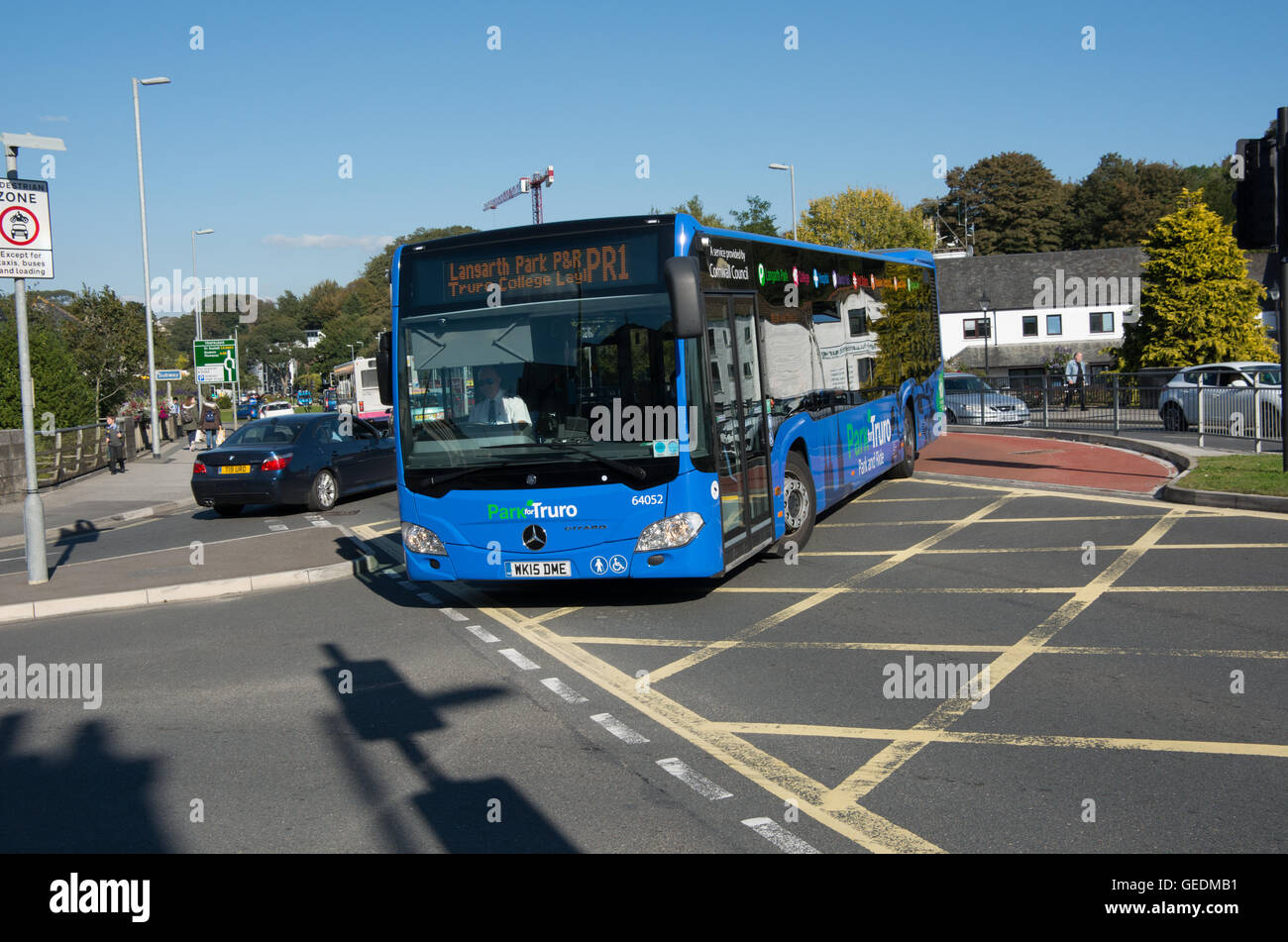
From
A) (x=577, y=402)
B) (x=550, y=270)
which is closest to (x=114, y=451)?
(x=550, y=270)

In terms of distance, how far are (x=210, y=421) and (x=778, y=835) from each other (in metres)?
34.0

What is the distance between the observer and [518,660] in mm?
7965

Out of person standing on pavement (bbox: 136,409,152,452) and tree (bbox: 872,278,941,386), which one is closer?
tree (bbox: 872,278,941,386)

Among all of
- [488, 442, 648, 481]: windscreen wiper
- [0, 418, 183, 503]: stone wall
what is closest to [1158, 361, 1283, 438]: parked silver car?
[488, 442, 648, 481]: windscreen wiper

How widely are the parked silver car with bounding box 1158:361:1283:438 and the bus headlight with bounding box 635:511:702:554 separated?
45.6 feet

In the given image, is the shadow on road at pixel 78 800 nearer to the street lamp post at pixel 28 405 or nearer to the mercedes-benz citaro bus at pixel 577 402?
the mercedes-benz citaro bus at pixel 577 402

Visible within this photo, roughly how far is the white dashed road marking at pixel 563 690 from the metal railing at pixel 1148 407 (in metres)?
15.8

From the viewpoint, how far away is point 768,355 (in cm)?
1062

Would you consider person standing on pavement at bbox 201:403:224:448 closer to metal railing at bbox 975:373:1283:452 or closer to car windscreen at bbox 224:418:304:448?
car windscreen at bbox 224:418:304:448

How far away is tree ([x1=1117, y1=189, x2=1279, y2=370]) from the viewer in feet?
143

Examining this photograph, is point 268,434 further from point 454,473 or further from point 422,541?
point 454,473

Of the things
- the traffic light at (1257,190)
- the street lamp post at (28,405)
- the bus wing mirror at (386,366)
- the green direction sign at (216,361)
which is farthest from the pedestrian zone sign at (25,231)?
the green direction sign at (216,361)

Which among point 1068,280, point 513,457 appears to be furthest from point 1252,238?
point 1068,280

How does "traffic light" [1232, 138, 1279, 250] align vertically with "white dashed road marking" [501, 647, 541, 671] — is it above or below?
above
